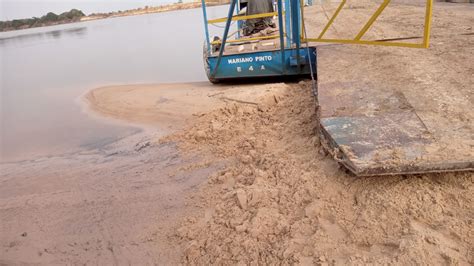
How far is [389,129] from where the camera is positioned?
119 inches

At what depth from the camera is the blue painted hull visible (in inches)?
261

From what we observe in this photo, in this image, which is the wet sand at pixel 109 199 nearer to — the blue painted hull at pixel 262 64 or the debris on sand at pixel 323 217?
the debris on sand at pixel 323 217

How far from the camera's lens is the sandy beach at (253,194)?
2377 mm

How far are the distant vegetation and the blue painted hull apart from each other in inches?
2390

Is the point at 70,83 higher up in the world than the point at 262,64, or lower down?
lower down

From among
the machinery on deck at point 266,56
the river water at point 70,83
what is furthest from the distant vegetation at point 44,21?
the machinery on deck at point 266,56

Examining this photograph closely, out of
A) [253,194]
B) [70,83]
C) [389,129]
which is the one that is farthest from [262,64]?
[70,83]

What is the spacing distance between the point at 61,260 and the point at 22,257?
417mm

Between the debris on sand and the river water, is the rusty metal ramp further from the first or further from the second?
the river water

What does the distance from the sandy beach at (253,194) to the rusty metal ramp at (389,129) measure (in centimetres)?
6

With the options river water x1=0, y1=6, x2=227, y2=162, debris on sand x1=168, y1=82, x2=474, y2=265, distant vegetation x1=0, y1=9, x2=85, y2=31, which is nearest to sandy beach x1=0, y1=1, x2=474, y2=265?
debris on sand x1=168, y1=82, x2=474, y2=265

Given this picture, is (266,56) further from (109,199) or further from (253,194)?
(253,194)

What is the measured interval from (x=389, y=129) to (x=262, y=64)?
4172 mm

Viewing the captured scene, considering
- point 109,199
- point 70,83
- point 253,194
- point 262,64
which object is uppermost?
point 262,64
